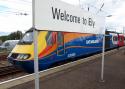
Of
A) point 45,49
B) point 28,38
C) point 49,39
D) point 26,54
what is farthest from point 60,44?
point 26,54

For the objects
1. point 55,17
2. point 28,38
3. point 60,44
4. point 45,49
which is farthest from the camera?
point 60,44

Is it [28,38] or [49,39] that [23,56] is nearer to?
[28,38]

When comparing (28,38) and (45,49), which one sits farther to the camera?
(28,38)

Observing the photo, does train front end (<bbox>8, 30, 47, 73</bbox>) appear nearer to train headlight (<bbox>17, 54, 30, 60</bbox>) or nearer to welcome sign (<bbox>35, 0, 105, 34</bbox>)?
train headlight (<bbox>17, 54, 30, 60</bbox>)

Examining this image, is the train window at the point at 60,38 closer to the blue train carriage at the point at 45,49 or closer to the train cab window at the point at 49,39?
the blue train carriage at the point at 45,49

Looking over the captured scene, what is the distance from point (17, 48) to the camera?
11.0 meters

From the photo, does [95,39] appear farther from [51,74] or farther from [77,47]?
[51,74]

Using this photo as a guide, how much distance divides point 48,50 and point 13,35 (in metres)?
66.7

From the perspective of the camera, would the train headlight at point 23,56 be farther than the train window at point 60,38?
No

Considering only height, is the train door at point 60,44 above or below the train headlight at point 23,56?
above

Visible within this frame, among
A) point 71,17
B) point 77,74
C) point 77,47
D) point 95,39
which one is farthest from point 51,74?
point 95,39

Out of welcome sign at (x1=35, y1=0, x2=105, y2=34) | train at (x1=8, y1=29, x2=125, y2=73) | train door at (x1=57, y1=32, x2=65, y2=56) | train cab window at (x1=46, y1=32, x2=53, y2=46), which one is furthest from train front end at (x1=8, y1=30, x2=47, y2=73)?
welcome sign at (x1=35, y1=0, x2=105, y2=34)

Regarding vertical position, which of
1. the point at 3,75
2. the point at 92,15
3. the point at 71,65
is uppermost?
the point at 92,15

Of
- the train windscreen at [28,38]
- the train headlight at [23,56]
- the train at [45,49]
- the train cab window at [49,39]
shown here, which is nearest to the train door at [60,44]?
the train at [45,49]
